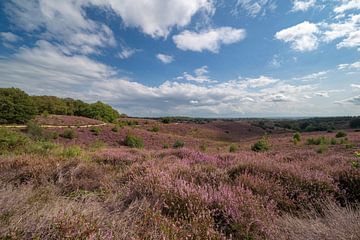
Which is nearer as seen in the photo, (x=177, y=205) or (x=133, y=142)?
(x=177, y=205)

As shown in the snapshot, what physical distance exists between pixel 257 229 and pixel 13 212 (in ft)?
10.2

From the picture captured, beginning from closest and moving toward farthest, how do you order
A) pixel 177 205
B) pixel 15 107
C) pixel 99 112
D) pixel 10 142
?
pixel 177 205
pixel 10 142
pixel 15 107
pixel 99 112

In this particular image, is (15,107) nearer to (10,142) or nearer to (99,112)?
(99,112)

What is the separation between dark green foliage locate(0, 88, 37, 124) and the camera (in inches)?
1377

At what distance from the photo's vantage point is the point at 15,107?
1417 inches

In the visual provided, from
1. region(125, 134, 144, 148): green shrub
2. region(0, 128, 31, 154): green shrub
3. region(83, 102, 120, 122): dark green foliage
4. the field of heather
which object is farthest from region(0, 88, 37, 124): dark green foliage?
the field of heather

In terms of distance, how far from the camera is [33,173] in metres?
4.16

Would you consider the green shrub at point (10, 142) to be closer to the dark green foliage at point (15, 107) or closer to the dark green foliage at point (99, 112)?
the dark green foliage at point (15, 107)

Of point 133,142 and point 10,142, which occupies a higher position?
point 10,142

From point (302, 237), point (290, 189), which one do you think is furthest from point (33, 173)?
point (290, 189)

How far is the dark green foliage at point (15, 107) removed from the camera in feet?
115

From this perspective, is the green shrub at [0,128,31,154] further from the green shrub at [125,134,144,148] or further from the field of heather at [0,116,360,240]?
the green shrub at [125,134,144,148]

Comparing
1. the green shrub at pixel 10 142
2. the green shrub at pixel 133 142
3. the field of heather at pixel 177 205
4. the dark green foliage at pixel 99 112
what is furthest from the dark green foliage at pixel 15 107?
the field of heather at pixel 177 205

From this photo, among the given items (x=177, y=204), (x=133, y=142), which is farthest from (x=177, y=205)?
(x=133, y=142)
